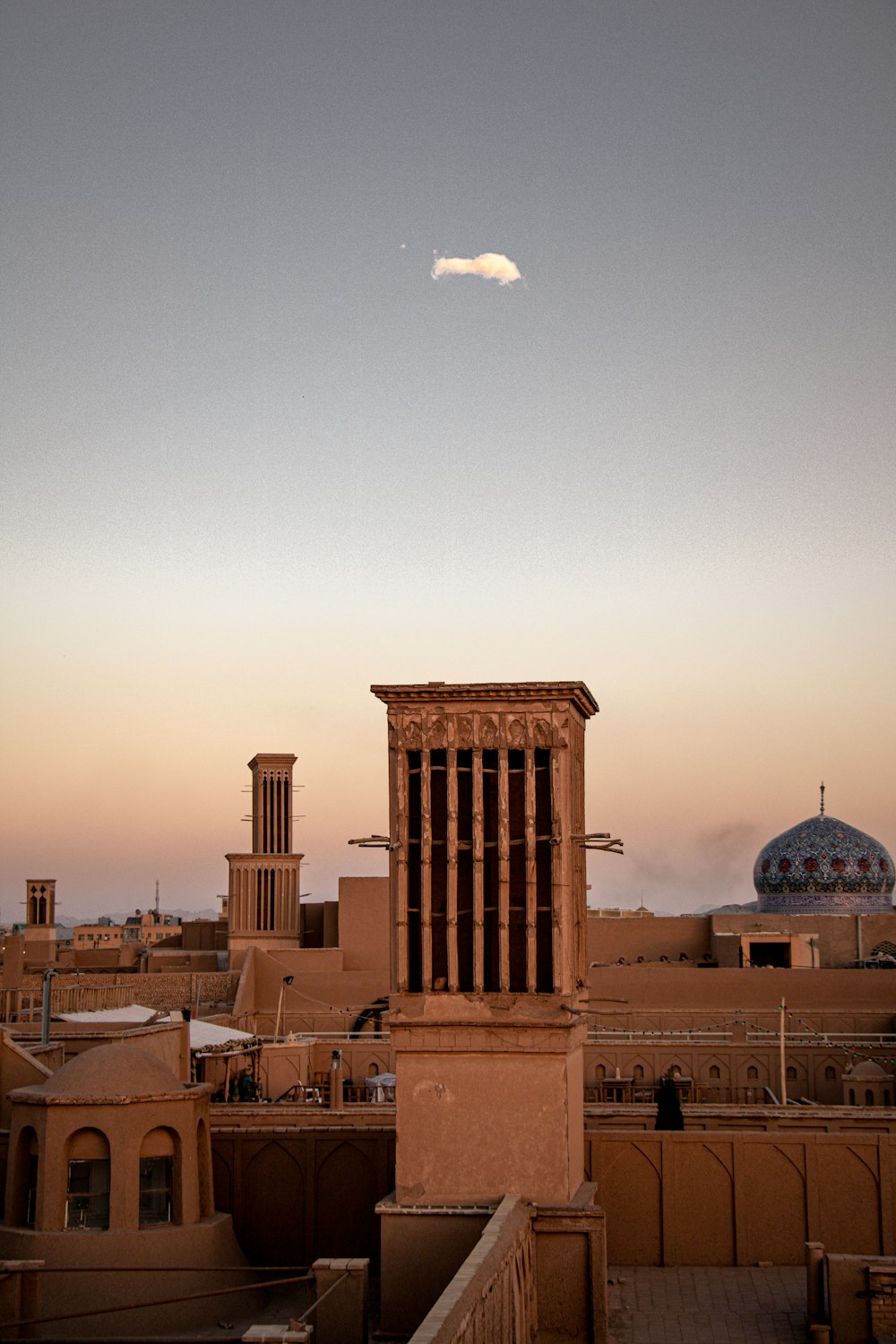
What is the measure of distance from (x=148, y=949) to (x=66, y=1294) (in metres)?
34.9

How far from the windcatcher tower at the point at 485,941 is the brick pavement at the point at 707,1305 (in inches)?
54.0

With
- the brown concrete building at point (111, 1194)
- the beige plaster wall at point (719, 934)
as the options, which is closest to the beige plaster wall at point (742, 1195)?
the brown concrete building at point (111, 1194)

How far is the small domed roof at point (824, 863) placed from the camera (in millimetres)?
50125

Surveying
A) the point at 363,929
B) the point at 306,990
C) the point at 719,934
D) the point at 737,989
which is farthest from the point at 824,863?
the point at 306,990

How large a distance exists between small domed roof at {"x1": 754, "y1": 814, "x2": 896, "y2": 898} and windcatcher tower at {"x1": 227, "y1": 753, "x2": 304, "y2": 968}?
1673cm

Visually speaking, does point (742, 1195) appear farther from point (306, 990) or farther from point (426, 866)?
point (306, 990)

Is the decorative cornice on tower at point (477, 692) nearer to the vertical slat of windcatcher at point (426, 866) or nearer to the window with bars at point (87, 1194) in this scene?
the vertical slat of windcatcher at point (426, 866)

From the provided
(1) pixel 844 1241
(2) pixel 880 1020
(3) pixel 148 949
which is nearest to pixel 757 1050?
(2) pixel 880 1020

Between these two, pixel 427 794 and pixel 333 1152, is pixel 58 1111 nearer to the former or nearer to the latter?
pixel 333 1152

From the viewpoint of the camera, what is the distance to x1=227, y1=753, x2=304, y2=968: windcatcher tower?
43.9 metres

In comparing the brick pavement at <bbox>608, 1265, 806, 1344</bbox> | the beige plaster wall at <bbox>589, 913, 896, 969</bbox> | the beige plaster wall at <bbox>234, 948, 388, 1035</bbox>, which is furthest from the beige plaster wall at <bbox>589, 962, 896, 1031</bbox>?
the brick pavement at <bbox>608, 1265, 806, 1344</bbox>

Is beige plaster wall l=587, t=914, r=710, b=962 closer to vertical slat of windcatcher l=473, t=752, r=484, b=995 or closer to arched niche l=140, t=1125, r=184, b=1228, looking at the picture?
arched niche l=140, t=1125, r=184, b=1228

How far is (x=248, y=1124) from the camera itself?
19312mm

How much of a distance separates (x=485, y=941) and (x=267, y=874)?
1244 inches
